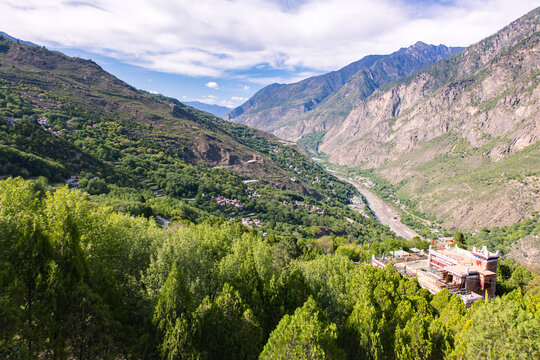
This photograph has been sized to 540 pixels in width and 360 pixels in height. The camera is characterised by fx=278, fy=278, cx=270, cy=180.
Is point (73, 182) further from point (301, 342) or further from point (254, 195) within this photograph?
point (301, 342)

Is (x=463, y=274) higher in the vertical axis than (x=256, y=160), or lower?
lower

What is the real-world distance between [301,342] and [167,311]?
6.32 meters

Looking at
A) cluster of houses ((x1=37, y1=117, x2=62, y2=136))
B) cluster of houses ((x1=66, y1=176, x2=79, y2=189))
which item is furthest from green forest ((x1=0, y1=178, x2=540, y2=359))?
cluster of houses ((x1=37, y1=117, x2=62, y2=136))

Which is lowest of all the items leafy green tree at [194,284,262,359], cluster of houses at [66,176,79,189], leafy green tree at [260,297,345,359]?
cluster of houses at [66,176,79,189]

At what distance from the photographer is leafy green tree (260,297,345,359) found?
12.0m

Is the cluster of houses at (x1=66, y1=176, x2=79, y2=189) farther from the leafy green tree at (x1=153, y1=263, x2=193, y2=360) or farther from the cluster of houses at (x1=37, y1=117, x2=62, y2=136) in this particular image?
the leafy green tree at (x1=153, y1=263, x2=193, y2=360)

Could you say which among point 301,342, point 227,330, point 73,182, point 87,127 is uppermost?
point 87,127

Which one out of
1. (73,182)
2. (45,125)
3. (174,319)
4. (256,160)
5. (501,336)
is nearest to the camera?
(174,319)

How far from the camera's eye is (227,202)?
95.3m

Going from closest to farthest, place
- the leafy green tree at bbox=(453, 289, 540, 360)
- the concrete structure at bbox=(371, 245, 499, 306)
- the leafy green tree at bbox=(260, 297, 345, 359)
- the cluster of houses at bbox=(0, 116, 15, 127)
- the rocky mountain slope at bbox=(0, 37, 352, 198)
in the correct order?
the leafy green tree at bbox=(260, 297, 345, 359), the leafy green tree at bbox=(453, 289, 540, 360), the concrete structure at bbox=(371, 245, 499, 306), the rocky mountain slope at bbox=(0, 37, 352, 198), the cluster of houses at bbox=(0, 116, 15, 127)

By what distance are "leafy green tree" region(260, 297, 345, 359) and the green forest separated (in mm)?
49

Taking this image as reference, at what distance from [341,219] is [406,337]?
10746cm

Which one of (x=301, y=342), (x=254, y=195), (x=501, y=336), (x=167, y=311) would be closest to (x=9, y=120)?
(x=254, y=195)

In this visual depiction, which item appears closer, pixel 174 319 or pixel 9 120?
pixel 174 319
